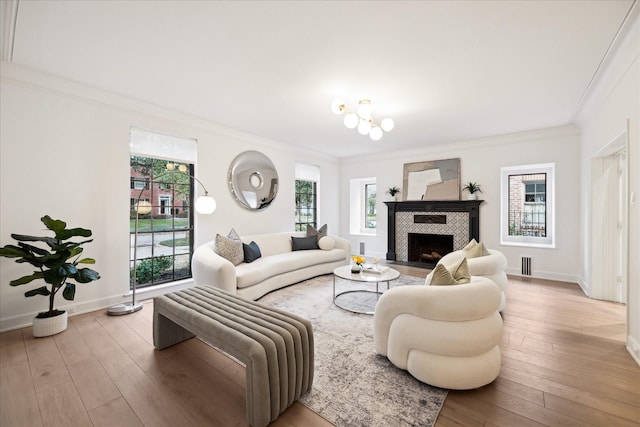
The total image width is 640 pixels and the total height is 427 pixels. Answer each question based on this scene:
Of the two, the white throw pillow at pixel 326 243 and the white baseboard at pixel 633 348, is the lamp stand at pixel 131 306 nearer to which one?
the white throw pillow at pixel 326 243

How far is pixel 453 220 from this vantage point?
553cm

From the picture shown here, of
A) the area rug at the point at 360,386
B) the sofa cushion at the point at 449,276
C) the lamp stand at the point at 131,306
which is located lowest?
the area rug at the point at 360,386

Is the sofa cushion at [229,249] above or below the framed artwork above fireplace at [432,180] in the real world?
below

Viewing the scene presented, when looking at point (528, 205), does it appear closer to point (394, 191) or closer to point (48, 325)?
point (394, 191)

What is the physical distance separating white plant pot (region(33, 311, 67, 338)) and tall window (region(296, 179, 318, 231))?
13.8ft

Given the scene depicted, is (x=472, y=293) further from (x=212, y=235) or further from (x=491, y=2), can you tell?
(x=212, y=235)

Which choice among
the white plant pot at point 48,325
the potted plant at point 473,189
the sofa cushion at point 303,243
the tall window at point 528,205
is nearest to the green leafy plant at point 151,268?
the white plant pot at point 48,325

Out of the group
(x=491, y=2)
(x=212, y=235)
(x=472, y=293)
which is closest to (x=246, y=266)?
(x=212, y=235)

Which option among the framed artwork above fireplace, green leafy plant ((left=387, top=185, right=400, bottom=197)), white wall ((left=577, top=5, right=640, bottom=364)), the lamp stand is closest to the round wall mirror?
the lamp stand

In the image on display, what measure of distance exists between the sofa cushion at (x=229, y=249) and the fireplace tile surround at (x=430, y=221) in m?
3.67

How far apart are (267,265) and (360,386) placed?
2239mm

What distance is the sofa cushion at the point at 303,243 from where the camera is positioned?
5.07 metres

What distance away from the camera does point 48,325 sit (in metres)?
2.57

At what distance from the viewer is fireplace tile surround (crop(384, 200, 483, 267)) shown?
17.5ft
